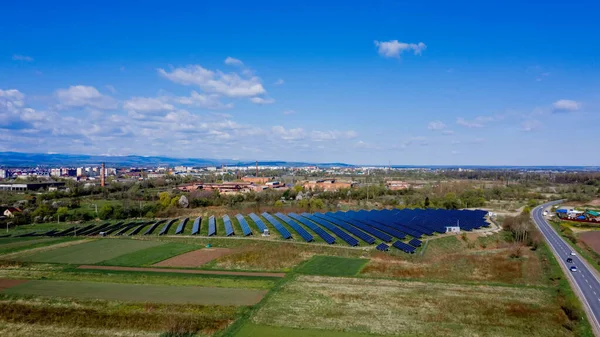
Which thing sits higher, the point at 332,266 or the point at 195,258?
the point at 332,266

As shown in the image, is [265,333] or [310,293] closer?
[265,333]

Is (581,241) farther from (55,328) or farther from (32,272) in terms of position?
(32,272)

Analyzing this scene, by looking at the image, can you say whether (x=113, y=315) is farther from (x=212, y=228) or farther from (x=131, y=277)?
(x=212, y=228)

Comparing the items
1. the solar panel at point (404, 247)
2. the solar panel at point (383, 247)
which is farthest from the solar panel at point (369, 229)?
the solar panel at point (383, 247)

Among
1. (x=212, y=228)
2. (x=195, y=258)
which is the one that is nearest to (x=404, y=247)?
(x=195, y=258)

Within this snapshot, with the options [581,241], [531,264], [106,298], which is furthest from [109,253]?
[581,241]

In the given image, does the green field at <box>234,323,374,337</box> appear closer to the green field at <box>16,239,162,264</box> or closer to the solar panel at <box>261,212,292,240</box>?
the green field at <box>16,239,162,264</box>
